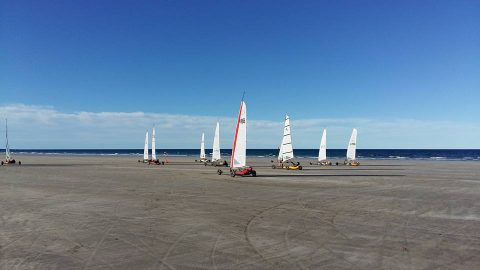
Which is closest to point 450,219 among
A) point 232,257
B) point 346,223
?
point 346,223

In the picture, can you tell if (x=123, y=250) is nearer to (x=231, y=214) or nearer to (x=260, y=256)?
(x=260, y=256)

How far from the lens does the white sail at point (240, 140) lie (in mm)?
37125

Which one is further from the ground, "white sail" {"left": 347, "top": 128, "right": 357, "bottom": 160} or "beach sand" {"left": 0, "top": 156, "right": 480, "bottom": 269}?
"white sail" {"left": 347, "top": 128, "right": 357, "bottom": 160}

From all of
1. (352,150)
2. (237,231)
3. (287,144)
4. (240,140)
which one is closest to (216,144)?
(287,144)

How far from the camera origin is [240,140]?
124ft

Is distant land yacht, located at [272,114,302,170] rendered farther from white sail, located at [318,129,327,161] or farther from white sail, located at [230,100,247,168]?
white sail, located at [318,129,327,161]

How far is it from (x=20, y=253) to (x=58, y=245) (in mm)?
1098

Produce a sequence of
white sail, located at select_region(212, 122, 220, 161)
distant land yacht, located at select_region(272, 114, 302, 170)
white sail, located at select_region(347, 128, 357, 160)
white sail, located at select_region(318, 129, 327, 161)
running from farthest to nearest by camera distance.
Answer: white sail, located at select_region(347, 128, 357, 160)
white sail, located at select_region(318, 129, 327, 161)
white sail, located at select_region(212, 122, 220, 161)
distant land yacht, located at select_region(272, 114, 302, 170)

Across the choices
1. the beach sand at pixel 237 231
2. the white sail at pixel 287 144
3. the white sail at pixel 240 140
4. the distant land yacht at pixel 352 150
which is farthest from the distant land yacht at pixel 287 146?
the beach sand at pixel 237 231

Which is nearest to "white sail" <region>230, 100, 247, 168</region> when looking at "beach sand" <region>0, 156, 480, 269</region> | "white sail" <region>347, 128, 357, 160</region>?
"beach sand" <region>0, 156, 480, 269</region>

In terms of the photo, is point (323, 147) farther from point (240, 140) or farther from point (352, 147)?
point (240, 140)

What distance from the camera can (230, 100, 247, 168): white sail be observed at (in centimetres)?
3712

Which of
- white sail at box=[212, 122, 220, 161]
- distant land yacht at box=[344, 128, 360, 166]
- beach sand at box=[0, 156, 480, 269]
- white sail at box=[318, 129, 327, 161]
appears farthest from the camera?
distant land yacht at box=[344, 128, 360, 166]

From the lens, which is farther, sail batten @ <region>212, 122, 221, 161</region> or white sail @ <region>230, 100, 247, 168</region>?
sail batten @ <region>212, 122, 221, 161</region>
